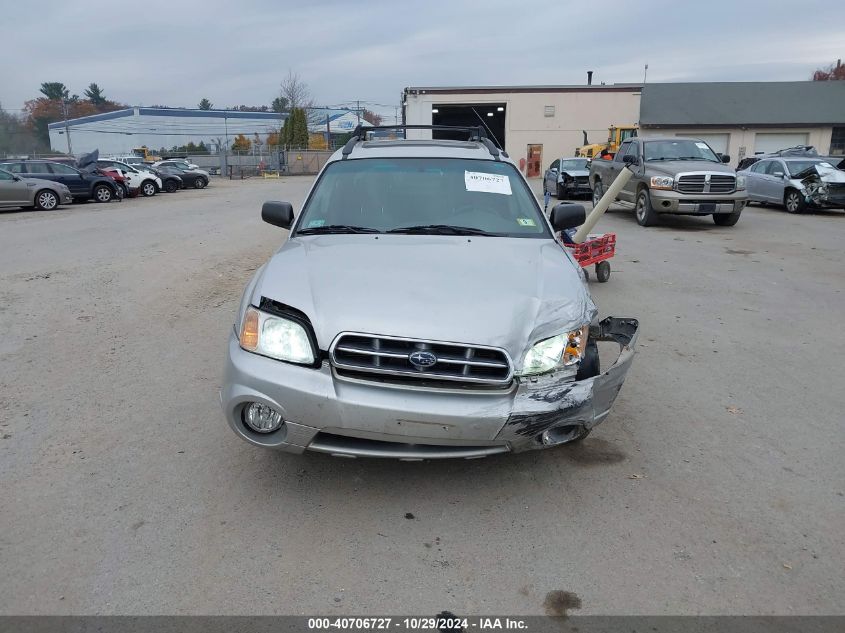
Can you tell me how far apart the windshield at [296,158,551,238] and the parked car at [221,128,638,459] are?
0.55 metres

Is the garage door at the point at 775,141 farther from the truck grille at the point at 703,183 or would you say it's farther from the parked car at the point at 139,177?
the parked car at the point at 139,177

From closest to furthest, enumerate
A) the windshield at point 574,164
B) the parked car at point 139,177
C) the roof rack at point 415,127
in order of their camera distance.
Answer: the roof rack at point 415,127 → the windshield at point 574,164 → the parked car at point 139,177

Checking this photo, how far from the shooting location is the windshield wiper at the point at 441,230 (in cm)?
410

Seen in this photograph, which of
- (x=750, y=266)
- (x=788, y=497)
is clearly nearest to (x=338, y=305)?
(x=788, y=497)

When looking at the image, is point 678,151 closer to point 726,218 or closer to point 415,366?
point 726,218

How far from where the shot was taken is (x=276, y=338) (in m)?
3.11

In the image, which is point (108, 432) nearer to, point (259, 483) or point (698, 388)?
point (259, 483)

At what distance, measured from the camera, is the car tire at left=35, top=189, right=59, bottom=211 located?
19.9m

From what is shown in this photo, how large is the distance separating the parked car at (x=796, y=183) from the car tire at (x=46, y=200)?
21.1 metres

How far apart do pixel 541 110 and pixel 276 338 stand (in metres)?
45.0

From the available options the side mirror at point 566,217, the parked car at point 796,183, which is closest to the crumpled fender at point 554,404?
the side mirror at point 566,217

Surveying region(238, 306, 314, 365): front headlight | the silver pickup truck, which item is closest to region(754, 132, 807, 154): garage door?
the silver pickup truck

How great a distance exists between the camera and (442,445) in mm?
2977

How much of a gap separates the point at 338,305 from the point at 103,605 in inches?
63.1
